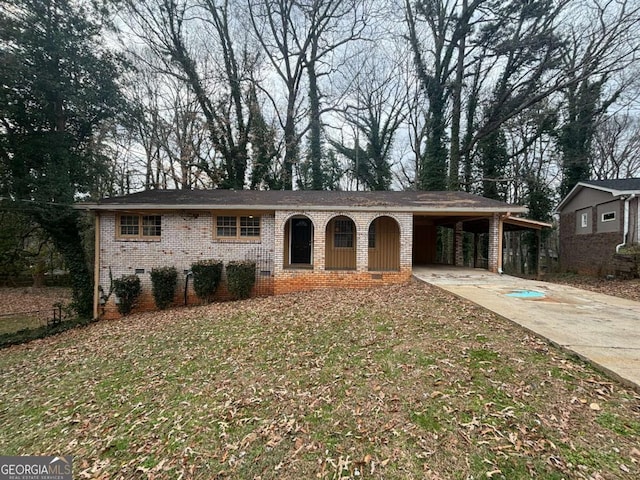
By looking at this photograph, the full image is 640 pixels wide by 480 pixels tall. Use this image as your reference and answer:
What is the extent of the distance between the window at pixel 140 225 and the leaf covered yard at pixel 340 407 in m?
4.75

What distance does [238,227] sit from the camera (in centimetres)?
912

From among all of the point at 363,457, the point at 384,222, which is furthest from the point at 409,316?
the point at 384,222

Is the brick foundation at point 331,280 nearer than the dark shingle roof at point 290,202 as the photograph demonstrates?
No

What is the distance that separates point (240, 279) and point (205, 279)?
43.5 inches

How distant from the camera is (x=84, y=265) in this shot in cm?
1023

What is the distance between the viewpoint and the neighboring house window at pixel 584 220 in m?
13.0

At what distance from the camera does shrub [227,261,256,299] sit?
845 cm

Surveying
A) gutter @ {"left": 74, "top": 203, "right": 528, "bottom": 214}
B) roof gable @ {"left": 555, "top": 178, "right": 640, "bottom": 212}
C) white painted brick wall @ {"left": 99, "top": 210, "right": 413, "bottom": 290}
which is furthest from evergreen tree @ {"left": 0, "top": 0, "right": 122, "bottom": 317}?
roof gable @ {"left": 555, "top": 178, "right": 640, "bottom": 212}

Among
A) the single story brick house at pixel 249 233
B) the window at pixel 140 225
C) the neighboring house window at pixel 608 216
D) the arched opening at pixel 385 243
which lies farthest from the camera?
the neighboring house window at pixel 608 216

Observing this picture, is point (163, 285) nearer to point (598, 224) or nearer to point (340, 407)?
point (340, 407)

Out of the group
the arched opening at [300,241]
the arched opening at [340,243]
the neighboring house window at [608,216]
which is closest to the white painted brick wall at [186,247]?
the arched opening at [340,243]

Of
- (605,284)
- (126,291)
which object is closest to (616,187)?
(605,284)

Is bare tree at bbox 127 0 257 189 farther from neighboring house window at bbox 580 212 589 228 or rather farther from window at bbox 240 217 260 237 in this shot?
neighboring house window at bbox 580 212 589 228

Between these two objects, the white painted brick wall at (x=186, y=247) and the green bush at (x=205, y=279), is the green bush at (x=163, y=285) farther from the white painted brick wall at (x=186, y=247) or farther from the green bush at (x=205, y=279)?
the green bush at (x=205, y=279)
